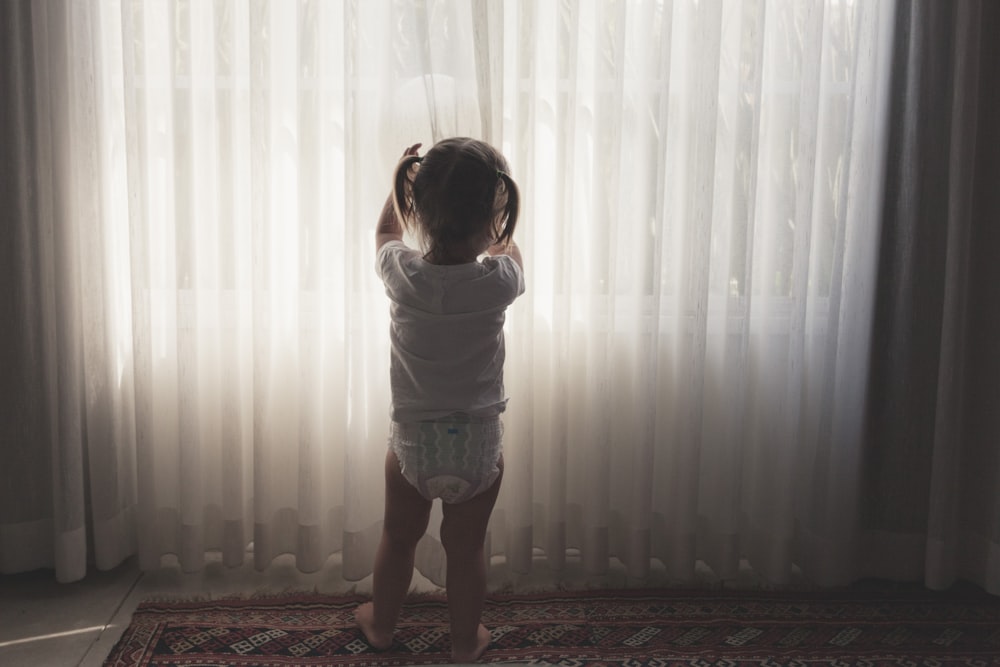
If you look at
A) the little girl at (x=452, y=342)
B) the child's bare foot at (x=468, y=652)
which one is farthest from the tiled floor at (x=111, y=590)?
the little girl at (x=452, y=342)

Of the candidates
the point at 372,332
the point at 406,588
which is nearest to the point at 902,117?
the point at 372,332

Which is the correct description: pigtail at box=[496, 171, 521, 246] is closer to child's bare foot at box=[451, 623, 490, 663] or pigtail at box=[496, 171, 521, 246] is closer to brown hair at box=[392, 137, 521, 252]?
brown hair at box=[392, 137, 521, 252]

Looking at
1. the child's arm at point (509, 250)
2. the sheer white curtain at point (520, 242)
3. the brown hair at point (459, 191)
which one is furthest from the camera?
the sheer white curtain at point (520, 242)

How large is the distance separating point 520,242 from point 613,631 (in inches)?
35.4

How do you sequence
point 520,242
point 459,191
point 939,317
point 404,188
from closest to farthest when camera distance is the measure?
1. point 459,191
2. point 404,188
3. point 520,242
4. point 939,317

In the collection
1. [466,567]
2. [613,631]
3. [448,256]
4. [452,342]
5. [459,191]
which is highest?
[459,191]

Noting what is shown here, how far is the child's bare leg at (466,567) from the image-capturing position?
5.77ft

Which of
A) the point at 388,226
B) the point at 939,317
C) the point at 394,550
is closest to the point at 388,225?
the point at 388,226

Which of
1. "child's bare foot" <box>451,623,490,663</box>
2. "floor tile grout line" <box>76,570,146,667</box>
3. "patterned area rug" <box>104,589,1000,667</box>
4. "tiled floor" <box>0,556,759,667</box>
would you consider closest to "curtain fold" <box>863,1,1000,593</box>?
"patterned area rug" <box>104,589,1000,667</box>

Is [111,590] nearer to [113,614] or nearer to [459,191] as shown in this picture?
[113,614]

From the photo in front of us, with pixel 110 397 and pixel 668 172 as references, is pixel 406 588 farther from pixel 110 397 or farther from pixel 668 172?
pixel 668 172

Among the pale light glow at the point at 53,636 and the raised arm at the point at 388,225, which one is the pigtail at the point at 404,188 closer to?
the raised arm at the point at 388,225

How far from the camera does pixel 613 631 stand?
6.33ft

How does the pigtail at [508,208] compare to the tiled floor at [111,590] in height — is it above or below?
above
